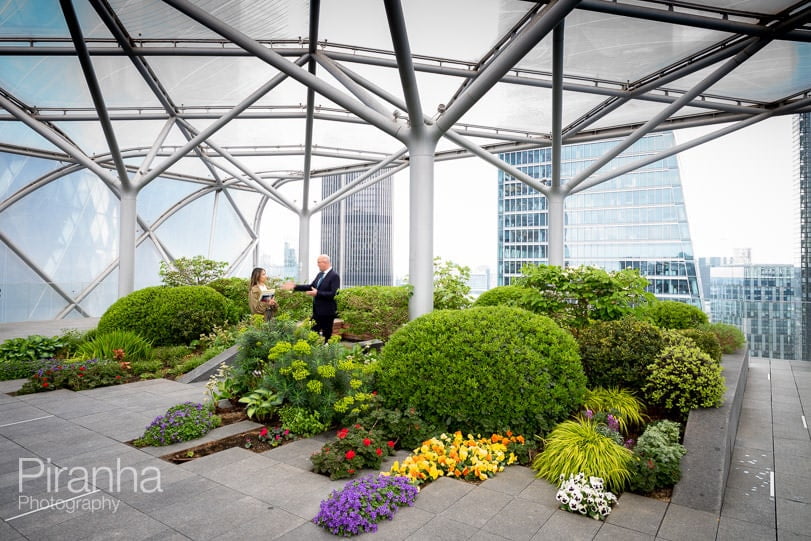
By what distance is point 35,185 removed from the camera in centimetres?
1612

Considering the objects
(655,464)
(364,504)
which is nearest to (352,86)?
(364,504)

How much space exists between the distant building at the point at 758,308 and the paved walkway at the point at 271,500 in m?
7.30

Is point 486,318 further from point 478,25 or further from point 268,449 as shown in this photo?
point 478,25

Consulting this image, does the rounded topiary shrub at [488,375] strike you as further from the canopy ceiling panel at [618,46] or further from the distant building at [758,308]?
the distant building at [758,308]

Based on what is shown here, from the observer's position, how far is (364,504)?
10.4ft

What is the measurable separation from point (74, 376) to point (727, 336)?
12.3 m

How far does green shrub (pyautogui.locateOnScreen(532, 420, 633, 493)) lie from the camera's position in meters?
3.70

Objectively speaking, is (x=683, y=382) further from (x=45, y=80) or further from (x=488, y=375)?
(x=45, y=80)

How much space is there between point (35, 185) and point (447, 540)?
→ 772 inches

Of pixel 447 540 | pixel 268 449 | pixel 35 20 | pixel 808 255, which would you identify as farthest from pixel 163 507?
pixel 808 255

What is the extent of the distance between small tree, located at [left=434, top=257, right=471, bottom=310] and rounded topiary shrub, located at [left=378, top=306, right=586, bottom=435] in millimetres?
4694

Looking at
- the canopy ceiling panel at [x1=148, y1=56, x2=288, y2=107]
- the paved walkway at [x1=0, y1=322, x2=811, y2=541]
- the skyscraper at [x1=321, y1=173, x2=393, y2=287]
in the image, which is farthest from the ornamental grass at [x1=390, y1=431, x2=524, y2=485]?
the skyscraper at [x1=321, y1=173, x2=393, y2=287]

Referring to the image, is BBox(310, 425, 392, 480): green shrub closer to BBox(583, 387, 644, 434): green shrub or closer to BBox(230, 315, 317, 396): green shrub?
BBox(230, 315, 317, 396): green shrub

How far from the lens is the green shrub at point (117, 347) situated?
833 cm
